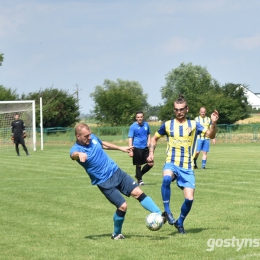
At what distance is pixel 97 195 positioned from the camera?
15227mm

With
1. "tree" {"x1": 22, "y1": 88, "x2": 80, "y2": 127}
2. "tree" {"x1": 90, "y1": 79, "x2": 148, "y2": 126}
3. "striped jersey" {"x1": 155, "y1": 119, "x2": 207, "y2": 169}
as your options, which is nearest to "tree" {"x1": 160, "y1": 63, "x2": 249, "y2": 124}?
"tree" {"x1": 90, "y1": 79, "x2": 148, "y2": 126}

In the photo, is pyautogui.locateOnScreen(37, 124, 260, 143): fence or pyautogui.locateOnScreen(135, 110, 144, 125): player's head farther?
pyautogui.locateOnScreen(37, 124, 260, 143): fence

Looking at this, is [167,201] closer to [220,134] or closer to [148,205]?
[148,205]

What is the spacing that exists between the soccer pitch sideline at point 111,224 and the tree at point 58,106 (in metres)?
51.3

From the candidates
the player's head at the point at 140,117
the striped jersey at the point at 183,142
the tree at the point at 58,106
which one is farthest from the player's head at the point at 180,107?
the tree at the point at 58,106

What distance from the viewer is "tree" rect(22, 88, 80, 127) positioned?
69875 millimetres

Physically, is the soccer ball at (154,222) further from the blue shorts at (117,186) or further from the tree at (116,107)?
the tree at (116,107)

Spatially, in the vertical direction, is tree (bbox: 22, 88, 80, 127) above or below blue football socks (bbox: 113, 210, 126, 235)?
above

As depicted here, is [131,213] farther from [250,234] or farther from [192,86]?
[192,86]

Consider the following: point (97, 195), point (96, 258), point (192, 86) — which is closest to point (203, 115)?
point (97, 195)

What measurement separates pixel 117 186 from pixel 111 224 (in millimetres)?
1634

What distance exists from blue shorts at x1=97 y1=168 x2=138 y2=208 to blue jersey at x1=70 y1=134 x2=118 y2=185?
2.6 inches

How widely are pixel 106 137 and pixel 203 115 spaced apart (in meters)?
34.3

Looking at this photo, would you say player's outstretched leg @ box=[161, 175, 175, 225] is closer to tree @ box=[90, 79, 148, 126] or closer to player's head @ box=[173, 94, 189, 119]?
player's head @ box=[173, 94, 189, 119]
